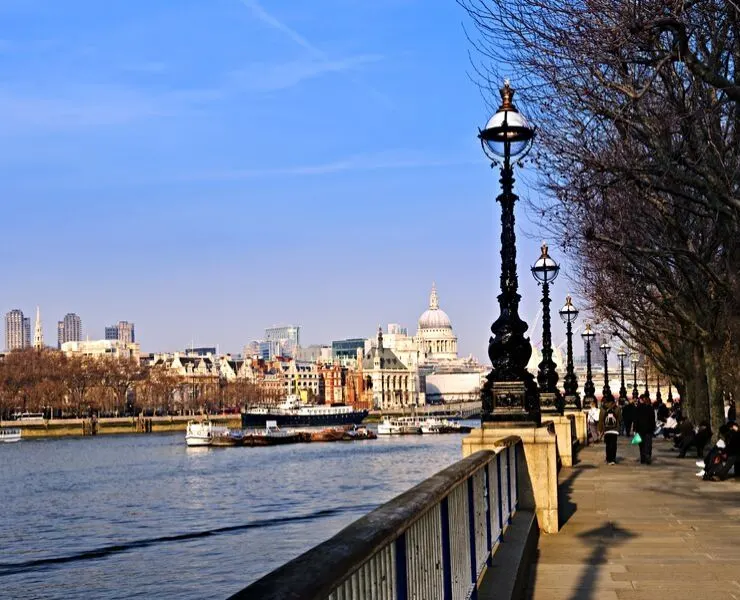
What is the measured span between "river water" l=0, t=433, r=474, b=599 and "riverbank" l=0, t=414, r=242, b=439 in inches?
2644

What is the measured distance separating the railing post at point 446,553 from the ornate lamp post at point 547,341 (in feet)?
74.8

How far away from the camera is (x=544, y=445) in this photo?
51.0 feet

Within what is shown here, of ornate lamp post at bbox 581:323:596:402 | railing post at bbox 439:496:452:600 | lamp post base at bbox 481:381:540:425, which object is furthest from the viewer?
ornate lamp post at bbox 581:323:596:402

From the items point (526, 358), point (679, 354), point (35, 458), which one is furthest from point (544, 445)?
point (35, 458)

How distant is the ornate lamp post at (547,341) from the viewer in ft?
100

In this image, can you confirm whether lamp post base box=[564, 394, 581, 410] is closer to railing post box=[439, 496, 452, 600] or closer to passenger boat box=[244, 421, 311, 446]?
railing post box=[439, 496, 452, 600]

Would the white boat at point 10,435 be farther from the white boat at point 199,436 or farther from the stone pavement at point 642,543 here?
the stone pavement at point 642,543

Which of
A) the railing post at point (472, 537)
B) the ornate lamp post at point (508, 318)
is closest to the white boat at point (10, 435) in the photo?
the ornate lamp post at point (508, 318)

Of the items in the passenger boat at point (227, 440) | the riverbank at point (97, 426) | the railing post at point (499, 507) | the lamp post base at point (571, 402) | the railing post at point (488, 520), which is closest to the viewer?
the railing post at point (488, 520)

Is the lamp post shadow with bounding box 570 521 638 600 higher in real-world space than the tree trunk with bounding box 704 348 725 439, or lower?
lower

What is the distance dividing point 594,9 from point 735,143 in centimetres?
541

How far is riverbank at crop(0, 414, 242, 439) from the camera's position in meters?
168

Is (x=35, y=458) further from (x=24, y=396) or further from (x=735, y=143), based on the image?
(x=735, y=143)

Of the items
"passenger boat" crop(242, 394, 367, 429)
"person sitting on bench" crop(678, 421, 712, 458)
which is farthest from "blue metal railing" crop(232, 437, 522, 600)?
"passenger boat" crop(242, 394, 367, 429)
